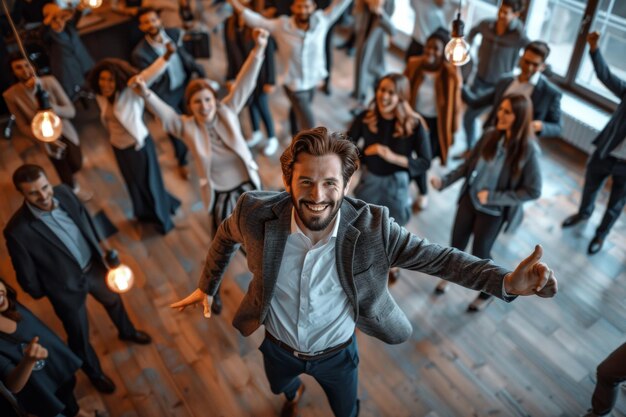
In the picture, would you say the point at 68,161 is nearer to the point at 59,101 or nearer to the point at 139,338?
the point at 59,101

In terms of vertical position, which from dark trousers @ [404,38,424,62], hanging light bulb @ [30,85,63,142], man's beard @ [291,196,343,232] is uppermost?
man's beard @ [291,196,343,232]

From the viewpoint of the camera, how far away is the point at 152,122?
19.1 ft

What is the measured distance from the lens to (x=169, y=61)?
4.35m

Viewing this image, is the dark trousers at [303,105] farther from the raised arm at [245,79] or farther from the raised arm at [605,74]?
the raised arm at [605,74]

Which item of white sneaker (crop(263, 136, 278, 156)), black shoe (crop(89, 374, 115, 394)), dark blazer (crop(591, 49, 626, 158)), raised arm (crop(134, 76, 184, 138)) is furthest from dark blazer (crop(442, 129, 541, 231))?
black shoe (crop(89, 374, 115, 394))

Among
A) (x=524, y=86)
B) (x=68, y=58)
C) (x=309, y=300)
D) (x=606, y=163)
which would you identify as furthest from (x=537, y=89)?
(x=68, y=58)

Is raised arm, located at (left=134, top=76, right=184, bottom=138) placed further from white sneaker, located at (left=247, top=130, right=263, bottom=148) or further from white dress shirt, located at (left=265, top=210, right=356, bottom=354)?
white sneaker, located at (left=247, top=130, right=263, bottom=148)

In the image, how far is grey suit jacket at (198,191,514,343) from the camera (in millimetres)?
2105

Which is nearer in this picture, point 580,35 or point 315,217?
point 315,217

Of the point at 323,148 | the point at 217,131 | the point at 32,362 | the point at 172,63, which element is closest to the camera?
the point at 323,148

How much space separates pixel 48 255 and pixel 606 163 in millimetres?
3582

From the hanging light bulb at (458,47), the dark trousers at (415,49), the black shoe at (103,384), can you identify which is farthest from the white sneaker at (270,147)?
the hanging light bulb at (458,47)

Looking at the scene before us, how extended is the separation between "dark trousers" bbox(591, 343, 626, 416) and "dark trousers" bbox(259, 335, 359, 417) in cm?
125

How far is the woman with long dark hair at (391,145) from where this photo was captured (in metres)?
3.52
